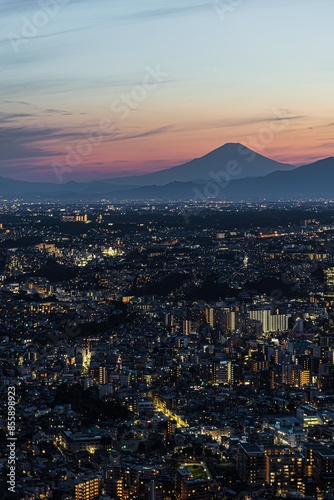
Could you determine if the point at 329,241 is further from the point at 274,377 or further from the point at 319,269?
the point at 274,377

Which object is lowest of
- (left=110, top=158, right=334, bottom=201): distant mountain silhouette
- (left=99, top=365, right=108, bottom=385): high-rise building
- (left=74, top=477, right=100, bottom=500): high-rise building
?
(left=74, top=477, right=100, bottom=500): high-rise building

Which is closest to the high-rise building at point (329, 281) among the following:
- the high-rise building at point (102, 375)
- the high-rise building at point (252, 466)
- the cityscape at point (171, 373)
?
the cityscape at point (171, 373)

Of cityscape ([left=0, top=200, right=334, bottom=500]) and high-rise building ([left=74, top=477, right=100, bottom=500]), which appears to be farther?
cityscape ([left=0, top=200, right=334, bottom=500])

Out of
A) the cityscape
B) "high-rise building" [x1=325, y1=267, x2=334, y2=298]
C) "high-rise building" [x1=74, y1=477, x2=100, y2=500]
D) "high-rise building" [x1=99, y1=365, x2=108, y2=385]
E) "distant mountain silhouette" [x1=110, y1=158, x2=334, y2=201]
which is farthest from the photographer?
"distant mountain silhouette" [x1=110, y1=158, x2=334, y2=201]

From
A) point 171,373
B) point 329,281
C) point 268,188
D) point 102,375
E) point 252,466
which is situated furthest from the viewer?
point 268,188

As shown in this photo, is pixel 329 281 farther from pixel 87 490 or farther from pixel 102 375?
pixel 87 490

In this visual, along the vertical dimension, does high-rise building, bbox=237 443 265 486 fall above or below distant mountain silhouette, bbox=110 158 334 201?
below

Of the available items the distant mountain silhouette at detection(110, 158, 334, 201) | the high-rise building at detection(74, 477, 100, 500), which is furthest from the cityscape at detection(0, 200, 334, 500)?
the distant mountain silhouette at detection(110, 158, 334, 201)

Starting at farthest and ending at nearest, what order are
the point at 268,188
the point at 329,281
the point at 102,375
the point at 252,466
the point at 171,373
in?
the point at 268,188 → the point at 329,281 → the point at 171,373 → the point at 102,375 → the point at 252,466

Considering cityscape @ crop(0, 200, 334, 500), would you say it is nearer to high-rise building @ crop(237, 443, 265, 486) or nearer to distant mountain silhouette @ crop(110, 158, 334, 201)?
high-rise building @ crop(237, 443, 265, 486)

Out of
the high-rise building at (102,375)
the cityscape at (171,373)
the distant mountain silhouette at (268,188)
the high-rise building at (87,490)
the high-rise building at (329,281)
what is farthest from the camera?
the distant mountain silhouette at (268,188)

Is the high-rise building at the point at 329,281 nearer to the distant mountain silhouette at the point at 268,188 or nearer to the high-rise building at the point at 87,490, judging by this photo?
the high-rise building at the point at 87,490

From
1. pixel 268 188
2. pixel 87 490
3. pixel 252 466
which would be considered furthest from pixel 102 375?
pixel 268 188
